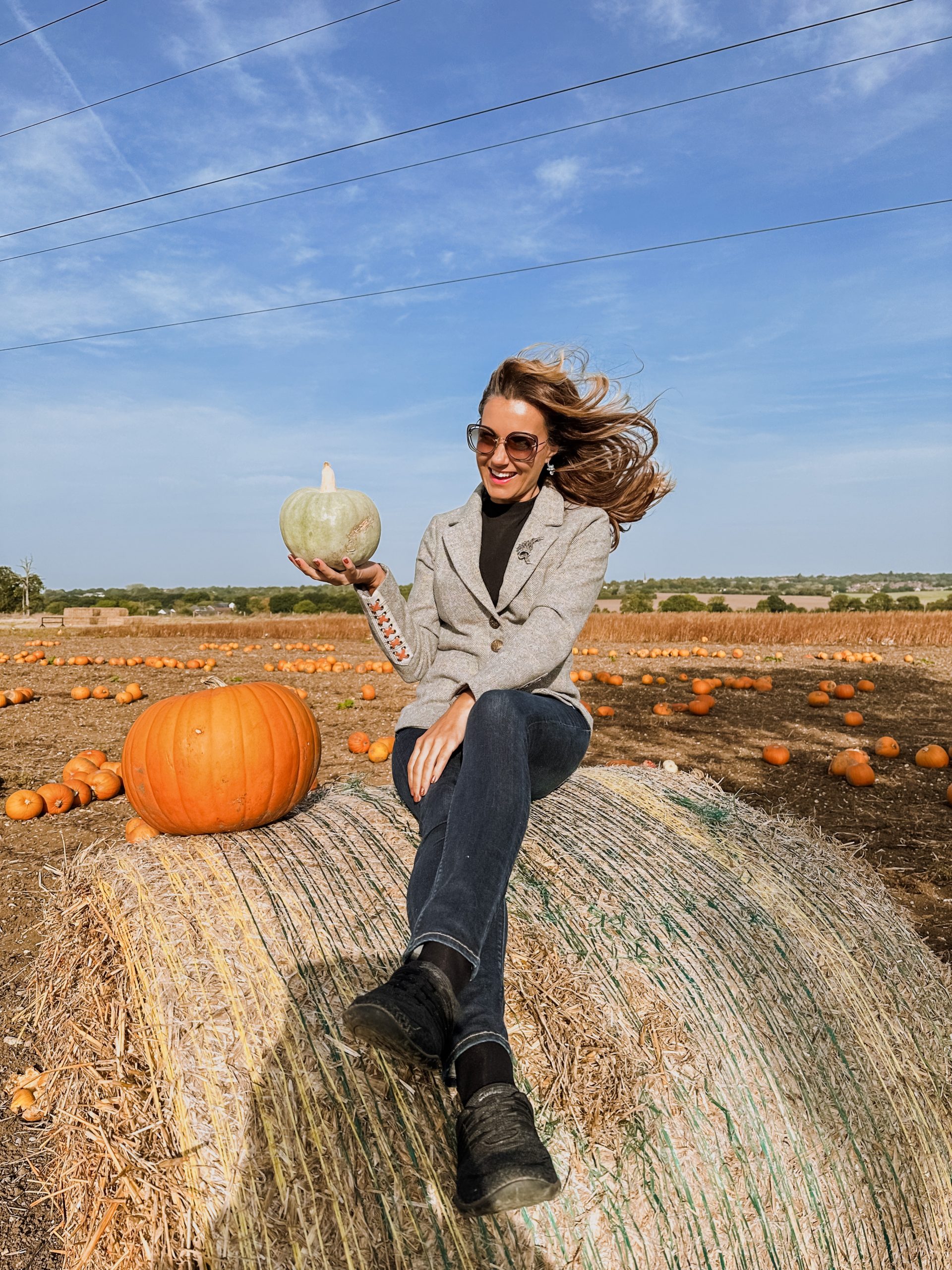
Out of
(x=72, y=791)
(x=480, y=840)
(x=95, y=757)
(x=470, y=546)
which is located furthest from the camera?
(x=95, y=757)

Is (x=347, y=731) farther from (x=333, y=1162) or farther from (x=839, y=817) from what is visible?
(x=333, y=1162)

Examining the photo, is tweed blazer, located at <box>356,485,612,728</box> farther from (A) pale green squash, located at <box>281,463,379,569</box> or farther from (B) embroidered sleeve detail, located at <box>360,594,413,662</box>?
(A) pale green squash, located at <box>281,463,379,569</box>

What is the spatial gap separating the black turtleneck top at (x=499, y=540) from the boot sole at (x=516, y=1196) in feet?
6.63

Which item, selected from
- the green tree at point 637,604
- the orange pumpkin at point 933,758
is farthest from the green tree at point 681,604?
the orange pumpkin at point 933,758

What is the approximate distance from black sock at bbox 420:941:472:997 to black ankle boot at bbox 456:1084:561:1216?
233 millimetres

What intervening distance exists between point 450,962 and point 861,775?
5.84m

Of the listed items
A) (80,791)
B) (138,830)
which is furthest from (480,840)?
(80,791)

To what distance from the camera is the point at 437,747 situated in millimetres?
2682

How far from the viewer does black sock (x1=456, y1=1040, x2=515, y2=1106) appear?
→ 1.92 metres

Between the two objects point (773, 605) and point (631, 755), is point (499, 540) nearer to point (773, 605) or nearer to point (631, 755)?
point (631, 755)

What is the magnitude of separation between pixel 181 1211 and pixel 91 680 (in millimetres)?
12212

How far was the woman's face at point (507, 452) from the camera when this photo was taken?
327 cm

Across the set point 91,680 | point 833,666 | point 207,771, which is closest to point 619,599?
point 833,666

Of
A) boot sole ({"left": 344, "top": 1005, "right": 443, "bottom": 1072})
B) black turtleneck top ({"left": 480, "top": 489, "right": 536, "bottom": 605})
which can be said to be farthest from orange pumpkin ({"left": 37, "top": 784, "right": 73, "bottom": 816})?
boot sole ({"left": 344, "top": 1005, "right": 443, "bottom": 1072})
